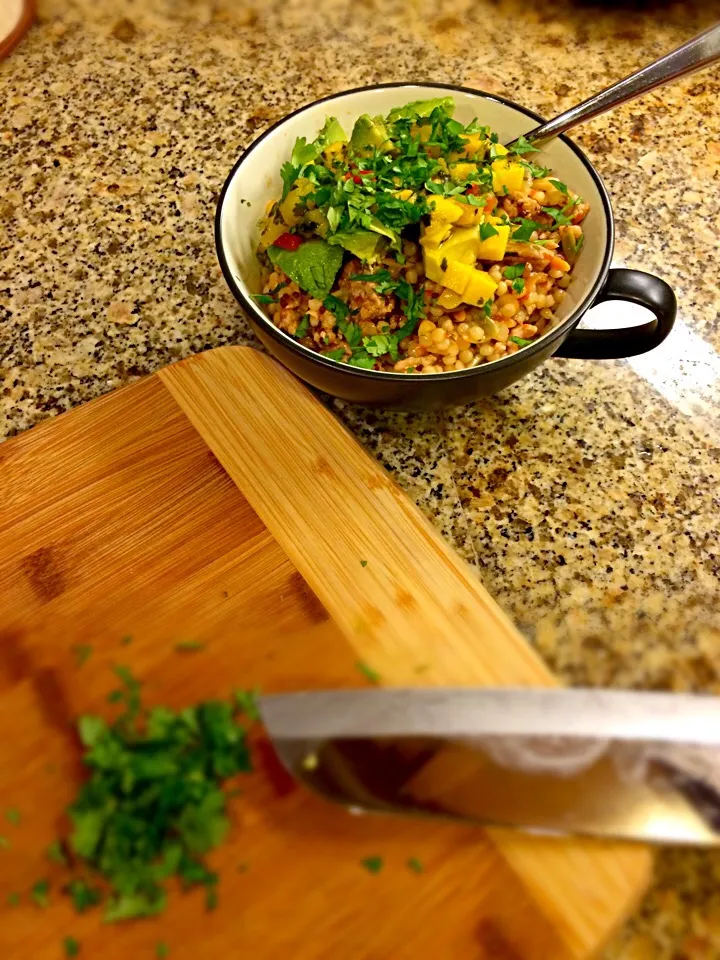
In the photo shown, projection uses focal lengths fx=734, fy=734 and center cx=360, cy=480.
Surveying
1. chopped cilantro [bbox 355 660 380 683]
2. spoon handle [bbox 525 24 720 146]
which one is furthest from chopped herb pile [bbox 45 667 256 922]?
spoon handle [bbox 525 24 720 146]

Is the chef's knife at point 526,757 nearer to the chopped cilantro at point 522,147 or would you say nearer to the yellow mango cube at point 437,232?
the yellow mango cube at point 437,232

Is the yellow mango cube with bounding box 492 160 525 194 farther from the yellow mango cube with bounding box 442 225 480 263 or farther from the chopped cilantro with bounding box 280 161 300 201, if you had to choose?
the chopped cilantro with bounding box 280 161 300 201

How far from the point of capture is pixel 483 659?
81 cm

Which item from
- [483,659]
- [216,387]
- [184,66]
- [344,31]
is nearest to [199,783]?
[483,659]

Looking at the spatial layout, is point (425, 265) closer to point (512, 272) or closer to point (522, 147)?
point (512, 272)

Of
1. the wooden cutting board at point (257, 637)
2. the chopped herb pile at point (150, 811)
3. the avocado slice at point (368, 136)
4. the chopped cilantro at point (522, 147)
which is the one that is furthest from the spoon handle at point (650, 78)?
the chopped herb pile at point (150, 811)

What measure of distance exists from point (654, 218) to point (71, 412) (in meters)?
1.04

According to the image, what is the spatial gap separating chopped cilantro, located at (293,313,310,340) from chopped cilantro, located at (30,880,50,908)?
0.66m

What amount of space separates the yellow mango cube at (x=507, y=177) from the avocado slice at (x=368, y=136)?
0.15 metres

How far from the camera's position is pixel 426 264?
886 millimetres

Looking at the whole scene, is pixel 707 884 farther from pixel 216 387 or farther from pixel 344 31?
pixel 344 31

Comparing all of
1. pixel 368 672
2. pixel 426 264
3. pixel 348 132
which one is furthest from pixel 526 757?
pixel 348 132

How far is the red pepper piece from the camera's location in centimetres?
94

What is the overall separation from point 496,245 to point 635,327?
199 mm
